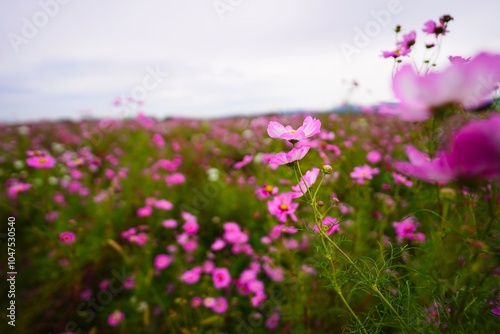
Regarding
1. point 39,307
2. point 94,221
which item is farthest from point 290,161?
point 94,221

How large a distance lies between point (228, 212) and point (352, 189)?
1.30 metres

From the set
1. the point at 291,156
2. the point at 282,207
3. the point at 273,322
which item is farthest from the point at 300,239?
the point at 291,156

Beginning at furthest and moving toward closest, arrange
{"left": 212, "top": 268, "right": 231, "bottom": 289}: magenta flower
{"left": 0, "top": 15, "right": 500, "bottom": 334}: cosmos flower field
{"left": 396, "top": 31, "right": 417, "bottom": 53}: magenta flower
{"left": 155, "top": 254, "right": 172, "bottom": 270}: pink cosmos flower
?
1. {"left": 155, "top": 254, "right": 172, "bottom": 270}: pink cosmos flower
2. {"left": 212, "top": 268, "right": 231, "bottom": 289}: magenta flower
3. {"left": 396, "top": 31, "right": 417, "bottom": 53}: magenta flower
4. {"left": 0, "top": 15, "right": 500, "bottom": 334}: cosmos flower field

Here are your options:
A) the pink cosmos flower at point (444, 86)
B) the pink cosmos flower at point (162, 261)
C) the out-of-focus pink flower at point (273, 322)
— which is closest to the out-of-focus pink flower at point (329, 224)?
the pink cosmos flower at point (444, 86)

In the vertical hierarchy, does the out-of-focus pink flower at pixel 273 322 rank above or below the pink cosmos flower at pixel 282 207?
below

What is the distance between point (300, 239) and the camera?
5.99 feet

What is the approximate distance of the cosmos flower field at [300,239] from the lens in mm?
458

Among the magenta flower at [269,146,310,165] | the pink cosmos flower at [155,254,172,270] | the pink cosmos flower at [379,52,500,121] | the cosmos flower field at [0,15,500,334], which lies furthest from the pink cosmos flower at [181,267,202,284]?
the pink cosmos flower at [379,52,500,121]

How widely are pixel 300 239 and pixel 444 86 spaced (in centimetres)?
158

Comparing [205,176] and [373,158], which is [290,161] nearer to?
[373,158]

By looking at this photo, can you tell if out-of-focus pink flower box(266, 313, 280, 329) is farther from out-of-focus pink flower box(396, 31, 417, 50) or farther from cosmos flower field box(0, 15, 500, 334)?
out-of-focus pink flower box(396, 31, 417, 50)

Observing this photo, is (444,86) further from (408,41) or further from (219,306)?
(219,306)

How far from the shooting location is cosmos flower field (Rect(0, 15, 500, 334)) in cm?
46

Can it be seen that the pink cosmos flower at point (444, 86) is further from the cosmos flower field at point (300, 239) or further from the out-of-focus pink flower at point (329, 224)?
the out-of-focus pink flower at point (329, 224)
